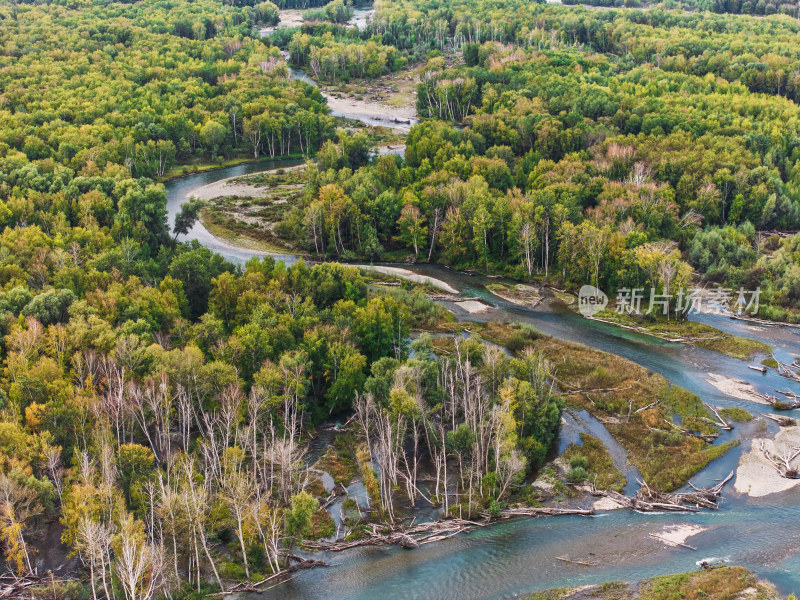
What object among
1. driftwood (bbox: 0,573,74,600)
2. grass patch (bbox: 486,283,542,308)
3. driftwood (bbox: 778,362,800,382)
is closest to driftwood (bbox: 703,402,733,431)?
driftwood (bbox: 778,362,800,382)

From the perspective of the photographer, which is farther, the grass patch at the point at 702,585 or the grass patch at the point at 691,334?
the grass patch at the point at 691,334

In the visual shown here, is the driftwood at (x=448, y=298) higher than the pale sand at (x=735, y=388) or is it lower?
higher

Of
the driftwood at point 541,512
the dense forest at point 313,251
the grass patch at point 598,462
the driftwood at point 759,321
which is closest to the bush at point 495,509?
the dense forest at point 313,251

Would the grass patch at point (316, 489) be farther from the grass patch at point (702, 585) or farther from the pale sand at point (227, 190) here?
the pale sand at point (227, 190)

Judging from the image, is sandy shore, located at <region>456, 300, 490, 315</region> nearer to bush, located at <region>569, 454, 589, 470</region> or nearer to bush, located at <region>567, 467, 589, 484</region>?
bush, located at <region>569, 454, 589, 470</region>

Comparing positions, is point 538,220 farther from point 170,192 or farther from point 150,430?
point 170,192

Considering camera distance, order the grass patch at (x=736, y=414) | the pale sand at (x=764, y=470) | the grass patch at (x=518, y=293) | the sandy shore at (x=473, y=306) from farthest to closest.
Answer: the grass patch at (x=518, y=293)
the sandy shore at (x=473, y=306)
the grass patch at (x=736, y=414)
the pale sand at (x=764, y=470)

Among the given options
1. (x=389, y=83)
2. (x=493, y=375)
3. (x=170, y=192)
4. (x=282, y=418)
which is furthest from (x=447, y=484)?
(x=389, y=83)
